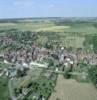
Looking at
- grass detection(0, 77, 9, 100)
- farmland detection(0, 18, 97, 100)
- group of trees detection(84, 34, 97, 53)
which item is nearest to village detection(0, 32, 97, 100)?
farmland detection(0, 18, 97, 100)

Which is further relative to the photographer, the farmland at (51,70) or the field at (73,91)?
the farmland at (51,70)

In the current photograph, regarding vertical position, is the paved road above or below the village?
above

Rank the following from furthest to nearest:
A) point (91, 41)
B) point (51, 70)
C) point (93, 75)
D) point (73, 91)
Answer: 1. point (91, 41)
2. point (51, 70)
3. point (93, 75)
4. point (73, 91)

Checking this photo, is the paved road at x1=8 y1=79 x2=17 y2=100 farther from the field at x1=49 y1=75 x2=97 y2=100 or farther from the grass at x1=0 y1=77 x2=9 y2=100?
the field at x1=49 y1=75 x2=97 y2=100

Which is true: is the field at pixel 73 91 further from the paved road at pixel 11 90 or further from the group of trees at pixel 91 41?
the group of trees at pixel 91 41

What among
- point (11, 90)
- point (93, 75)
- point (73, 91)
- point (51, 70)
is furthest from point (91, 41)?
point (11, 90)

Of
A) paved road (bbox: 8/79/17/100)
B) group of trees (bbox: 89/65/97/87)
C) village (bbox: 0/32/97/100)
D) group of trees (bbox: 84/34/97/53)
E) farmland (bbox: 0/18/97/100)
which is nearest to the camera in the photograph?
paved road (bbox: 8/79/17/100)

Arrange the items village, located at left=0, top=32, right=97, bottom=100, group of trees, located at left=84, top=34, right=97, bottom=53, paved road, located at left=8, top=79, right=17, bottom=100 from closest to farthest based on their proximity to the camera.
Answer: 1. paved road, located at left=8, top=79, right=17, bottom=100
2. village, located at left=0, top=32, right=97, bottom=100
3. group of trees, located at left=84, top=34, right=97, bottom=53

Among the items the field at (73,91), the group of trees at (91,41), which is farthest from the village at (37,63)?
the group of trees at (91,41)

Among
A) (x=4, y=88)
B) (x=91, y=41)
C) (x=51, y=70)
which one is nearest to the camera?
(x=4, y=88)

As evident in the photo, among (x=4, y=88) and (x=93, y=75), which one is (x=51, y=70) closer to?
(x=93, y=75)
